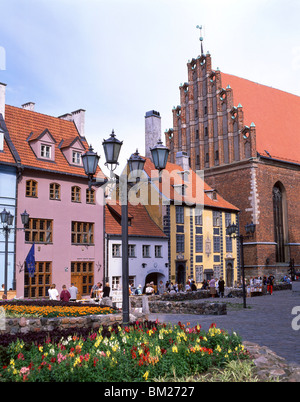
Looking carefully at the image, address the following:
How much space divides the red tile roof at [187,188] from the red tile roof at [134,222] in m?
2.53

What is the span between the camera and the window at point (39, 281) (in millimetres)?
28188

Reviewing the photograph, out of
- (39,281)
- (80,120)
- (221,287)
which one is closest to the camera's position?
(39,281)

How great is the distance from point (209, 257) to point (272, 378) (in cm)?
3690

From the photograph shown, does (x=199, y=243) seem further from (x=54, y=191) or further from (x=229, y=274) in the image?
(x=54, y=191)

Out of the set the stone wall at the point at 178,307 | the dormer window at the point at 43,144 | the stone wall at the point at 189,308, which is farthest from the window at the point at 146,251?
the stone wall at the point at 189,308

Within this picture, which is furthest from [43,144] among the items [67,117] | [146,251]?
[146,251]

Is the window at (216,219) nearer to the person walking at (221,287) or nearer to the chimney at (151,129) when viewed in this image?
the chimney at (151,129)

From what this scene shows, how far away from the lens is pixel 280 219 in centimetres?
4944

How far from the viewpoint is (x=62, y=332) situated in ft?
32.1

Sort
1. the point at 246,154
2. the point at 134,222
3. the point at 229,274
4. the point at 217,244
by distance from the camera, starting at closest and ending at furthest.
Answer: the point at 134,222
the point at 217,244
the point at 229,274
the point at 246,154

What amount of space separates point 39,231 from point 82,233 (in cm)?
360

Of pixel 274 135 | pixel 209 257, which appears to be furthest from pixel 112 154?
pixel 274 135

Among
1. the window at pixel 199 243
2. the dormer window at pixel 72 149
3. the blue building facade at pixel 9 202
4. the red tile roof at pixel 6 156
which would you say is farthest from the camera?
the window at pixel 199 243
